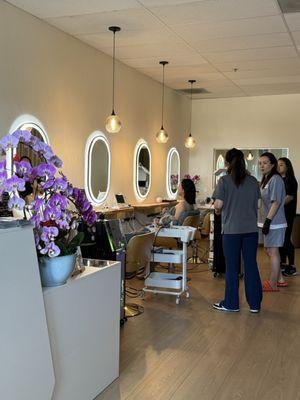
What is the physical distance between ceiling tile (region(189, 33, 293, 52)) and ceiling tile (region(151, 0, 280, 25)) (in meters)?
0.71

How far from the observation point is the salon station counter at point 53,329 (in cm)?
191

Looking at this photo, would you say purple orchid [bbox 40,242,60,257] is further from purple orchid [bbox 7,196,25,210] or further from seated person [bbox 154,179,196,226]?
seated person [bbox 154,179,196,226]

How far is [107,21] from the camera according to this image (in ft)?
15.7

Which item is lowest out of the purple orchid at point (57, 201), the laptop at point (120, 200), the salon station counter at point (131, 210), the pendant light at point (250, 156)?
the salon station counter at point (131, 210)

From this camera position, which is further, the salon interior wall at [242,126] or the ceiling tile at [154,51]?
the salon interior wall at [242,126]

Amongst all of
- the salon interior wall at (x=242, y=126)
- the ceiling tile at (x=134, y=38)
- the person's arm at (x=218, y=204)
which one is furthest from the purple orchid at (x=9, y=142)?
the salon interior wall at (x=242, y=126)

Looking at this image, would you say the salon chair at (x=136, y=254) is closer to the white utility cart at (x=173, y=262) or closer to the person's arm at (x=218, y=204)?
the white utility cart at (x=173, y=262)

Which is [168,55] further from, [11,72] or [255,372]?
[255,372]

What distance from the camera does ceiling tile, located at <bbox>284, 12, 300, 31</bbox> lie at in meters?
4.49

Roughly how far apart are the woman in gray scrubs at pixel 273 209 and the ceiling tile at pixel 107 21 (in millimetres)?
1890

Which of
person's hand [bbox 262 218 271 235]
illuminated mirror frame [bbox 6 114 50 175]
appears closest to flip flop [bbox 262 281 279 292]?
person's hand [bbox 262 218 271 235]

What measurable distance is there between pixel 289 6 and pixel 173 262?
108 inches

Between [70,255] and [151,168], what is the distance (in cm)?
573

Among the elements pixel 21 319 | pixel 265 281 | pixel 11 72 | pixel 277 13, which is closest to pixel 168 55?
pixel 277 13
